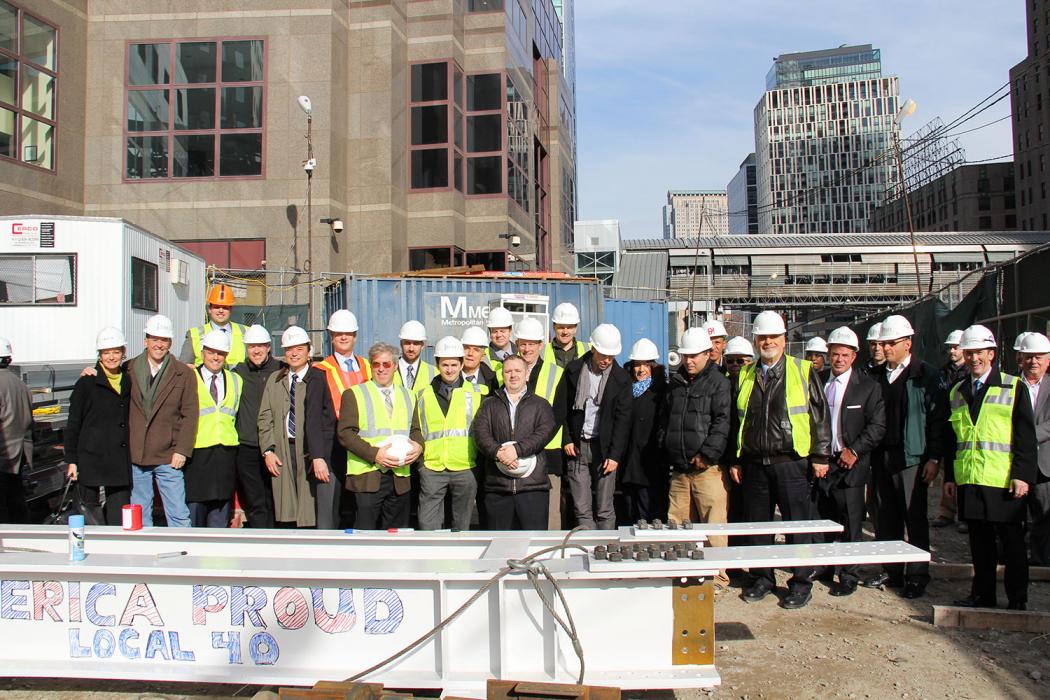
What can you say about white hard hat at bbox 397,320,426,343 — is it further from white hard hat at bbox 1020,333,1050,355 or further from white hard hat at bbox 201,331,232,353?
white hard hat at bbox 1020,333,1050,355

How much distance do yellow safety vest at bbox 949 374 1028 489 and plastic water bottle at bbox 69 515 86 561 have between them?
5.13m

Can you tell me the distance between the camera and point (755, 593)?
536cm

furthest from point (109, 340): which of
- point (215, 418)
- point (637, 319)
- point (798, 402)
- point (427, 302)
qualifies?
point (637, 319)

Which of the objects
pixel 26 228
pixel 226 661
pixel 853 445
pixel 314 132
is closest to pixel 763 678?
pixel 853 445

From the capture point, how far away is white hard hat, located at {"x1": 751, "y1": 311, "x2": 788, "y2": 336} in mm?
5320

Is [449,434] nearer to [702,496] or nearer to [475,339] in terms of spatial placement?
[475,339]

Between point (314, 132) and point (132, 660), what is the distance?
18910mm

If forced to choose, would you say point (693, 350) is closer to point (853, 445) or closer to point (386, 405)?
point (853, 445)

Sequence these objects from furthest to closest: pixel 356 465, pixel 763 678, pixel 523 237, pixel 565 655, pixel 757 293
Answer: pixel 757 293 < pixel 523 237 < pixel 356 465 < pixel 763 678 < pixel 565 655

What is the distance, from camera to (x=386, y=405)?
5297mm

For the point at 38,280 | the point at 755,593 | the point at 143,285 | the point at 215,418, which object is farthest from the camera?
the point at 143,285

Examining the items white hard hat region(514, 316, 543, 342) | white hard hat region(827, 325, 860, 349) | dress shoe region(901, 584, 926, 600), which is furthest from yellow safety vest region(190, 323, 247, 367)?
dress shoe region(901, 584, 926, 600)

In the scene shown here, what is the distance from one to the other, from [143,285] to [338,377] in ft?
23.4

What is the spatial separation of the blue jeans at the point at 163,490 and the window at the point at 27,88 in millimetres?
17067
